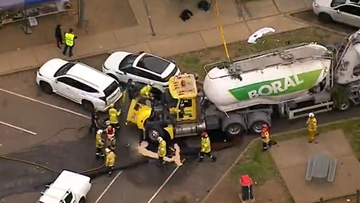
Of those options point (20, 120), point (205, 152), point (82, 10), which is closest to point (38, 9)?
point (82, 10)

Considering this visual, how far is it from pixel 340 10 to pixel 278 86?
22.4 ft

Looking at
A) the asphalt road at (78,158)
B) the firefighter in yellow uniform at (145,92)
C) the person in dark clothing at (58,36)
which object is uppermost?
the firefighter in yellow uniform at (145,92)

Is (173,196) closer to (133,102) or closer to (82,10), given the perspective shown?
(133,102)

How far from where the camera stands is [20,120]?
31797mm

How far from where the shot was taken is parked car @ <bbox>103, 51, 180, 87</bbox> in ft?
105

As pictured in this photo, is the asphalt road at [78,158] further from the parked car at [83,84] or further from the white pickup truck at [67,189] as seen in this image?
the white pickup truck at [67,189]

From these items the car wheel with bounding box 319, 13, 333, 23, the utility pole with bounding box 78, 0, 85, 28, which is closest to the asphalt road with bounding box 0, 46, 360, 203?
the utility pole with bounding box 78, 0, 85, 28

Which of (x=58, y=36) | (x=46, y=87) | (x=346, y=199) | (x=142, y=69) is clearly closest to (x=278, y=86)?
(x=346, y=199)

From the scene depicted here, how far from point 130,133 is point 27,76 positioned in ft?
17.4

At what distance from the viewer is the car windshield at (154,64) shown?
32188mm

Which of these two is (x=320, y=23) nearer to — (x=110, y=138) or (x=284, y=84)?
(x=284, y=84)

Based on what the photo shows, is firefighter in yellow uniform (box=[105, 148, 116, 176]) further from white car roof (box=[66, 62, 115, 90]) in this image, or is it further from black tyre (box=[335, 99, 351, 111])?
black tyre (box=[335, 99, 351, 111])

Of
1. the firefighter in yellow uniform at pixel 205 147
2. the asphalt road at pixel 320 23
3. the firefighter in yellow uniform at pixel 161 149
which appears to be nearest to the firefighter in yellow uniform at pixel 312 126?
the firefighter in yellow uniform at pixel 205 147

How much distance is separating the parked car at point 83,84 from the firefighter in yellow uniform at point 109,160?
2.77 meters
